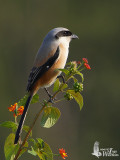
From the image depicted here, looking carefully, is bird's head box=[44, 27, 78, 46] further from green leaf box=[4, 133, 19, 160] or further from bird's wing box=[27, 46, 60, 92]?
green leaf box=[4, 133, 19, 160]

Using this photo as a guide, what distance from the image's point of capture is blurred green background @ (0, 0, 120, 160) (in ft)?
51.8

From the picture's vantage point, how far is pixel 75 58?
16.5 meters

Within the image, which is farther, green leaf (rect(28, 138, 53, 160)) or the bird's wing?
the bird's wing

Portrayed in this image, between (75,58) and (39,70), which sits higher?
(75,58)

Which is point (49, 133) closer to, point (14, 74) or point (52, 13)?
point (14, 74)

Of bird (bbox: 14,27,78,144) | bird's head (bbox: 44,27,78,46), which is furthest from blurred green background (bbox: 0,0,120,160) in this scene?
bird (bbox: 14,27,78,144)

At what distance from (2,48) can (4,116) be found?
444 cm

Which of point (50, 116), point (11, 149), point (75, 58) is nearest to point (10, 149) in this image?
point (11, 149)

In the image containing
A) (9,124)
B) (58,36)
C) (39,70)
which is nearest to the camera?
(9,124)

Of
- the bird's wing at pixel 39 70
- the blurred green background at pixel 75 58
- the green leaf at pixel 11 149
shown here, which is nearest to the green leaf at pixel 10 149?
the green leaf at pixel 11 149

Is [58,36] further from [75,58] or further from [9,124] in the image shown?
[75,58]

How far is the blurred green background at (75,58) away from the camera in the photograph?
622 inches

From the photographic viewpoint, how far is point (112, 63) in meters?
19.5

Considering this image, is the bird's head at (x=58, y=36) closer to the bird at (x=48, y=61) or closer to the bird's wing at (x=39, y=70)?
the bird at (x=48, y=61)
